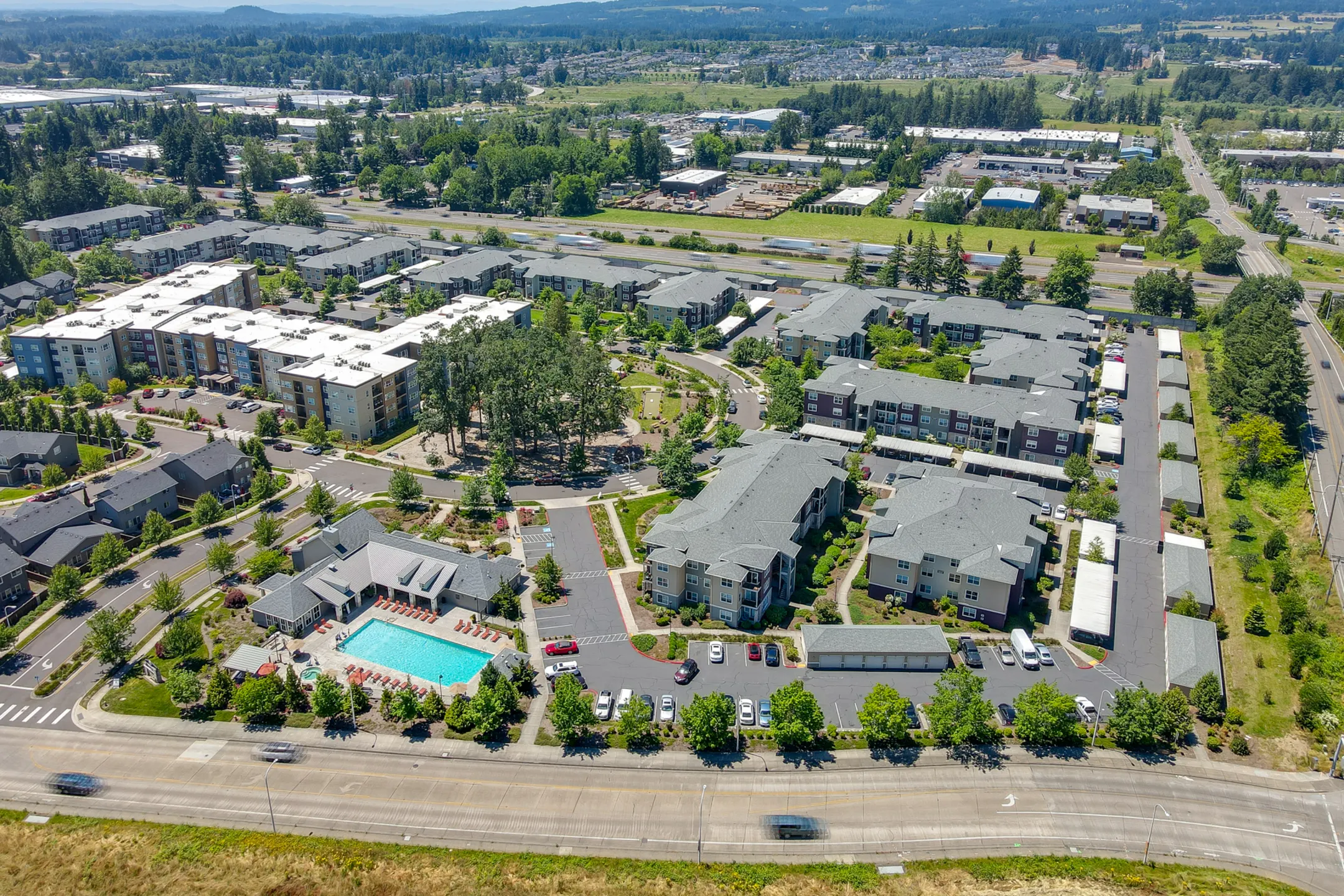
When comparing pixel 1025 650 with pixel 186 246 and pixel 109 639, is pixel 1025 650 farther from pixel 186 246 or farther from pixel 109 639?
pixel 186 246

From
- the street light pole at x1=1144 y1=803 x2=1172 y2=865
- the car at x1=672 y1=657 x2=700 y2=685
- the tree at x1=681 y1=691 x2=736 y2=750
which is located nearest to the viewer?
the street light pole at x1=1144 y1=803 x2=1172 y2=865

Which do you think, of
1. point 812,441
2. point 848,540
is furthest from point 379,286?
point 848,540

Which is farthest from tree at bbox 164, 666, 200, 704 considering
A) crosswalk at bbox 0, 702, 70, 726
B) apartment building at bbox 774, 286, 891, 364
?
apartment building at bbox 774, 286, 891, 364

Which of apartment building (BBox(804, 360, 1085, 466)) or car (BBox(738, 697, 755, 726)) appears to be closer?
car (BBox(738, 697, 755, 726))

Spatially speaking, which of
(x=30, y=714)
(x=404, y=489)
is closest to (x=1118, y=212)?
(x=404, y=489)

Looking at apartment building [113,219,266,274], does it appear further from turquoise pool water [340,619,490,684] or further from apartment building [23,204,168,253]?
turquoise pool water [340,619,490,684]

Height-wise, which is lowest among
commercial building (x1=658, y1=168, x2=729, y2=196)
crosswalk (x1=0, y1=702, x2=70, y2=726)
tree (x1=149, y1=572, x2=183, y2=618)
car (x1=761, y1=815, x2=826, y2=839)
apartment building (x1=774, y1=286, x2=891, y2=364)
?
car (x1=761, y1=815, x2=826, y2=839)

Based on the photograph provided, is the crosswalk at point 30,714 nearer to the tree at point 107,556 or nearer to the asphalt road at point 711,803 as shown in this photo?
the asphalt road at point 711,803
